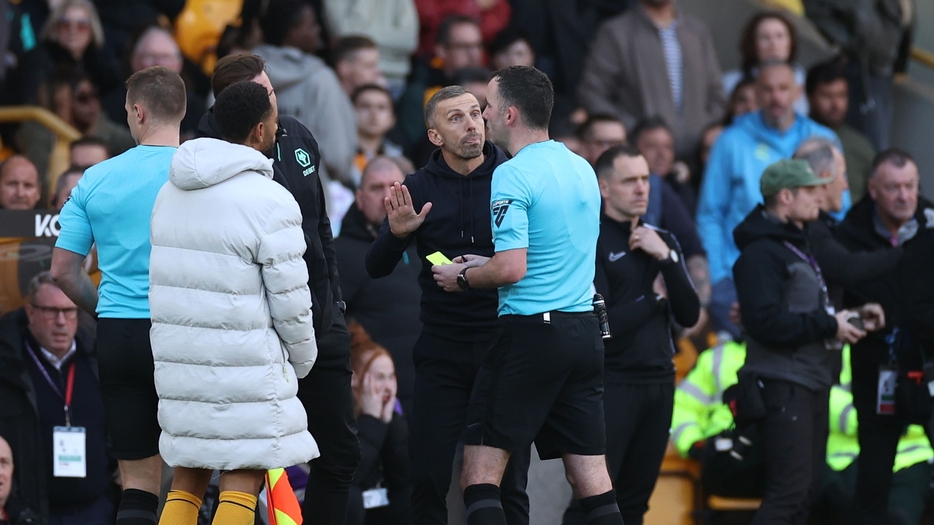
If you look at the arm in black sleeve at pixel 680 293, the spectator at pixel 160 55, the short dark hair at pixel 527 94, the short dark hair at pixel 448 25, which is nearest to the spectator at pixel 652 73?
the short dark hair at pixel 448 25

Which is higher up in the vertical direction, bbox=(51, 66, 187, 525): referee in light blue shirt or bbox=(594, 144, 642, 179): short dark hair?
bbox=(594, 144, 642, 179): short dark hair

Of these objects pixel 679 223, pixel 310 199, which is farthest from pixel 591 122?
pixel 310 199

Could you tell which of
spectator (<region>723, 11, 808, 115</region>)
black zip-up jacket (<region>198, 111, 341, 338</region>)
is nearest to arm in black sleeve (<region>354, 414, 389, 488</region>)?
black zip-up jacket (<region>198, 111, 341, 338</region>)

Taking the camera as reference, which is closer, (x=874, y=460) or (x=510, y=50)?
(x=874, y=460)

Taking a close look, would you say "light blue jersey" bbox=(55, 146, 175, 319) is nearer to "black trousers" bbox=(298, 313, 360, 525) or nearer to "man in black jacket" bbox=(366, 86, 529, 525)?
"black trousers" bbox=(298, 313, 360, 525)

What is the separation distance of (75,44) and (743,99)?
4911 mm

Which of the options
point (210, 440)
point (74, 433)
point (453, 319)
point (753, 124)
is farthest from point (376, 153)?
point (210, 440)

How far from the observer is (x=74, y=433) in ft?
21.7

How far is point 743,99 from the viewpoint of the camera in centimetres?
1050

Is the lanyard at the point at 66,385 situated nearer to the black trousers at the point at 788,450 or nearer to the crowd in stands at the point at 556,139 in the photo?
the crowd in stands at the point at 556,139

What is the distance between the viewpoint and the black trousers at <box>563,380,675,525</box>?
6.37m

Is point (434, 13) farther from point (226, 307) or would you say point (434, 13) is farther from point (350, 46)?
point (226, 307)

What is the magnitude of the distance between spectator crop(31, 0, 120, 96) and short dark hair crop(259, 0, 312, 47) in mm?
1157

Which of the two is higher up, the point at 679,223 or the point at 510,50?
the point at 510,50
